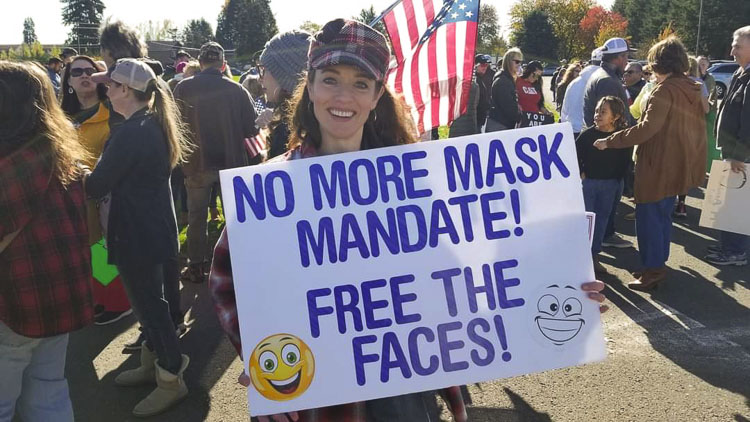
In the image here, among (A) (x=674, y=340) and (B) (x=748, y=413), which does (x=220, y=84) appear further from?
(B) (x=748, y=413)

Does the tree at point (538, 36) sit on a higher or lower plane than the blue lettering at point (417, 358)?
higher

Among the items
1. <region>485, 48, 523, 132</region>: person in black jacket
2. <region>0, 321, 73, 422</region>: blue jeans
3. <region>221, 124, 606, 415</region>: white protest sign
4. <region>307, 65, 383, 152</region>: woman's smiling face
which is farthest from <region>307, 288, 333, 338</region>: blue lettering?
<region>485, 48, 523, 132</region>: person in black jacket

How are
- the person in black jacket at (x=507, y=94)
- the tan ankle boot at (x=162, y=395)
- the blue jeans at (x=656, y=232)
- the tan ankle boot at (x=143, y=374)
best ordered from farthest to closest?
the person in black jacket at (x=507, y=94) < the blue jeans at (x=656, y=232) < the tan ankle boot at (x=143, y=374) < the tan ankle boot at (x=162, y=395)

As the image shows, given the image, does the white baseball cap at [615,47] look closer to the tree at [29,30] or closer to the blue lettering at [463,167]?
the blue lettering at [463,167]

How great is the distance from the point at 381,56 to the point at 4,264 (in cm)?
171

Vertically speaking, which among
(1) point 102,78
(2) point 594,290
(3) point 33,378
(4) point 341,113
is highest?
(1) point 102,78

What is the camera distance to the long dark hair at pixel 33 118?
87.0 inches

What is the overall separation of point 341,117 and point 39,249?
1.46 metres

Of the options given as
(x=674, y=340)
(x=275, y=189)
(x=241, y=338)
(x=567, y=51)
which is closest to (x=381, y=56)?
(x=275, y=189)

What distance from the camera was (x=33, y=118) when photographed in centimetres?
228

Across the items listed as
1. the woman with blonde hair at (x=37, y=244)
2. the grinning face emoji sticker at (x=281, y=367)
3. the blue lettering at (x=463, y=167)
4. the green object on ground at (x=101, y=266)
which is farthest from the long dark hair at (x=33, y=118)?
the green object on ground at (x=101, y=266)

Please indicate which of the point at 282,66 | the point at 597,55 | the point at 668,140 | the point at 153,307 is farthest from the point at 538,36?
the point at 153,307

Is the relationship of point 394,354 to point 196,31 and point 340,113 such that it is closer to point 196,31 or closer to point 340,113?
point 340,113

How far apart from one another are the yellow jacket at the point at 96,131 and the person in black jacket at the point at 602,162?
12.9 ft
